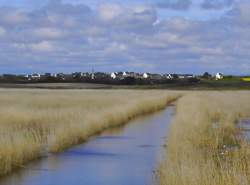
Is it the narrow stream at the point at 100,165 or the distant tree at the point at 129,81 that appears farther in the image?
the distant tree at the point at 129,81

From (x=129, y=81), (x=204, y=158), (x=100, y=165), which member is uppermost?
(x=204, y=158)

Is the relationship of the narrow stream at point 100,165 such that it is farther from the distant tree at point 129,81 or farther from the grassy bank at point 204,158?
the distant tree at point 129,81

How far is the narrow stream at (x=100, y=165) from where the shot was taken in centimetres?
1448

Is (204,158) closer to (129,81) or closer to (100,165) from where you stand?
(100,165)

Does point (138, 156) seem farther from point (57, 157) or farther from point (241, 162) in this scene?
point (241, 162)

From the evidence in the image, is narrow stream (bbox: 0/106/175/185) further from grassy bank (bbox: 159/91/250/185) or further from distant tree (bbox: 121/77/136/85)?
distant tree (bbox: 121/77/136/85)

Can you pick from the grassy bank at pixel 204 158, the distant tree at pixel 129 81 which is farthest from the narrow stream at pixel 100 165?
the distant tree at pixel 129 81

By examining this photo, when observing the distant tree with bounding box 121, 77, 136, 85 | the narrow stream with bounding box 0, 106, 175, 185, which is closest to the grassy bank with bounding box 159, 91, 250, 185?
the narrow stream with bounding box 0, 106, 175, 185

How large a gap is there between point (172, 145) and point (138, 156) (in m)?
1.78

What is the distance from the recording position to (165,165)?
45.4 ft

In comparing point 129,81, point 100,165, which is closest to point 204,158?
point 100,165

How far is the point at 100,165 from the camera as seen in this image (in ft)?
55.6

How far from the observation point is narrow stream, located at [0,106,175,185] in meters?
14.5

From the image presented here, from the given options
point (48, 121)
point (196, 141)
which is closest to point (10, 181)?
point (196, 141)
